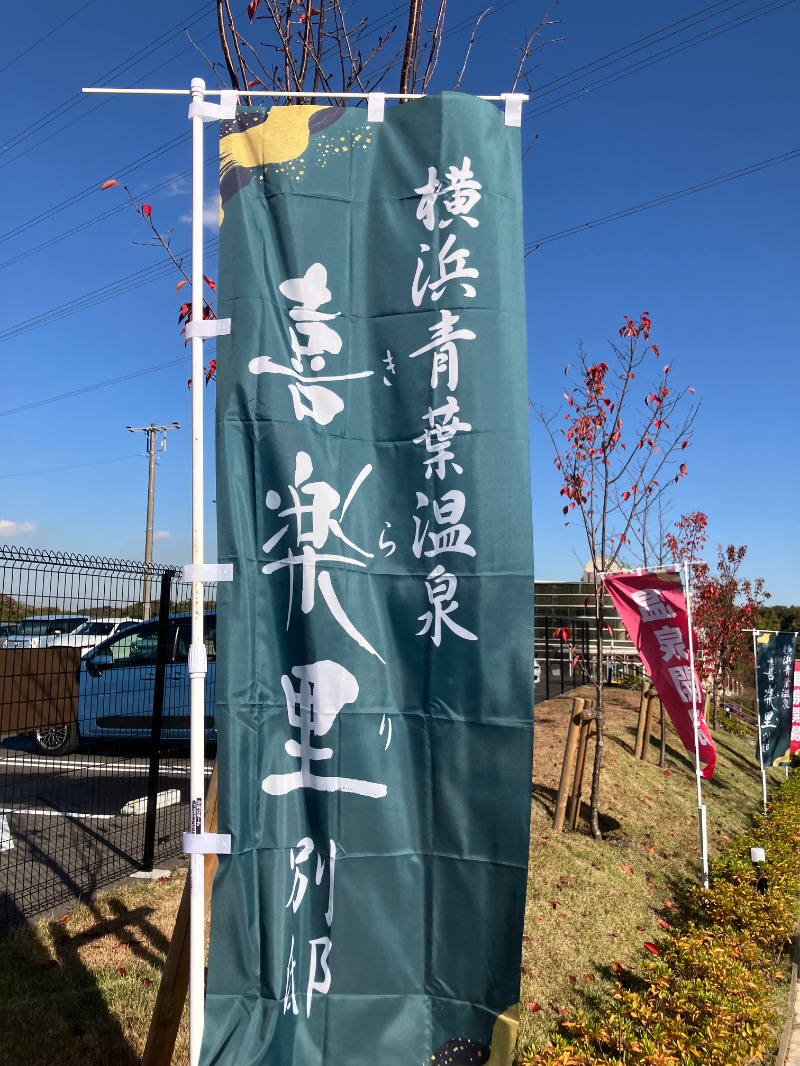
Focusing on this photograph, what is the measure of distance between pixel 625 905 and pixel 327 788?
4.75 metres

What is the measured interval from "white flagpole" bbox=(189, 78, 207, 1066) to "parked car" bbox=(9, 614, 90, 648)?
11.5 feet

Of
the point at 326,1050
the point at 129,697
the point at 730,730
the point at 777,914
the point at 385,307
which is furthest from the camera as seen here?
the point at 730,730

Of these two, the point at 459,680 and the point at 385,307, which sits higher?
the point at 385,307

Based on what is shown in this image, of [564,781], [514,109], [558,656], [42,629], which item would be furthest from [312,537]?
[558,656]

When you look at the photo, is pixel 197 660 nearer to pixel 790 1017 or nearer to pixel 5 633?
pixel 5 633

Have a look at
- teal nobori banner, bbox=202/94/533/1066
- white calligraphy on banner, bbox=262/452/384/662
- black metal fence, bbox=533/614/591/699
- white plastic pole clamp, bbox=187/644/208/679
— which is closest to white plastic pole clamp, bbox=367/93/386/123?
teal nobori banner, bbox=202/94/533/1066

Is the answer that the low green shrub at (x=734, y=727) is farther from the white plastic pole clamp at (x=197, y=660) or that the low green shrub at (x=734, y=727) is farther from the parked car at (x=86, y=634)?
the white plastic pole clamp at (x=197, y=660)

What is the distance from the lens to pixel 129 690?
23.5ft

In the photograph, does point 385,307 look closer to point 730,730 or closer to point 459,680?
point 459,680

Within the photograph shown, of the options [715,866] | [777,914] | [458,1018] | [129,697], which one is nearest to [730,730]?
[715,866]

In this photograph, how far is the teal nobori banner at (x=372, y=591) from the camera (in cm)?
275

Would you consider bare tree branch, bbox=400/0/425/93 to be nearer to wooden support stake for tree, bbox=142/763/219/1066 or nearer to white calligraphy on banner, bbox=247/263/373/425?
white calligraphy on banner, bbox=247/263/373/425

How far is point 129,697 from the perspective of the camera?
301 inches

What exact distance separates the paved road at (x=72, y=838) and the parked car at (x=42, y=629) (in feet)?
2.70
